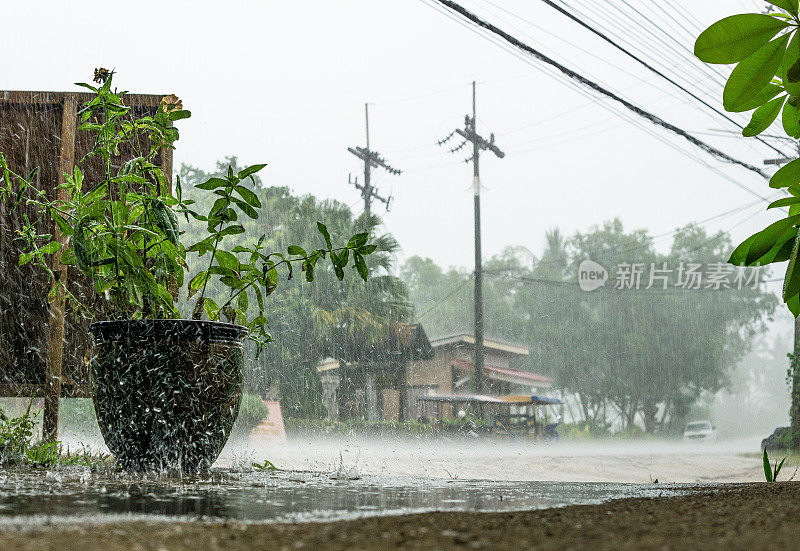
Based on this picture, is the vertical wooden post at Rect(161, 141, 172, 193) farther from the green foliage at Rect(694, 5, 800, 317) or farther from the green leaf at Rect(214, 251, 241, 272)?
the green foliage at Rect(694, 5, 800, 317)

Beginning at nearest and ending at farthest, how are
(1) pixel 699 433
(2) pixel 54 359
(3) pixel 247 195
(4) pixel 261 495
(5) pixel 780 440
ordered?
(4) pixel 261 495 < (3) pixel 247 195 < (2) pixel 54 359 < (5) pixel 780 440 < (1) pixel 699 433

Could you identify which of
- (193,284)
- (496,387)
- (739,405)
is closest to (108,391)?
(193,284)

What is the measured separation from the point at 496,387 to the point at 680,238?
59.9 ft

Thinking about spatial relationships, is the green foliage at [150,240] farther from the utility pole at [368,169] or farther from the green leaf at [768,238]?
the utility pole at [368,169]

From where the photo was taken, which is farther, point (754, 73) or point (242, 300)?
point (242, 300)

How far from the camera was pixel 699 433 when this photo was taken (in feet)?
107

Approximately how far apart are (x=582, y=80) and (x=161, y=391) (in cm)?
473

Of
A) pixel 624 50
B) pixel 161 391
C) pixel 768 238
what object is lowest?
pixel 161 391

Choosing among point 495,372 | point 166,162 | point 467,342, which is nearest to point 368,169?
point 467,342

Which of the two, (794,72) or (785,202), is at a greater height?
(794,72)

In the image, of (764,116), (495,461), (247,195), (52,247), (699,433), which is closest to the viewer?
(764,116)

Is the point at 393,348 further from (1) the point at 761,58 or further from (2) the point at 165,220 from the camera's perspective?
(1) the point at 761,58

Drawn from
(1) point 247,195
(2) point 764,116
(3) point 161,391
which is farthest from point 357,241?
(2) point 764,116

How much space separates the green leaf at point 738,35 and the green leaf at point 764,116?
248 millimetres
